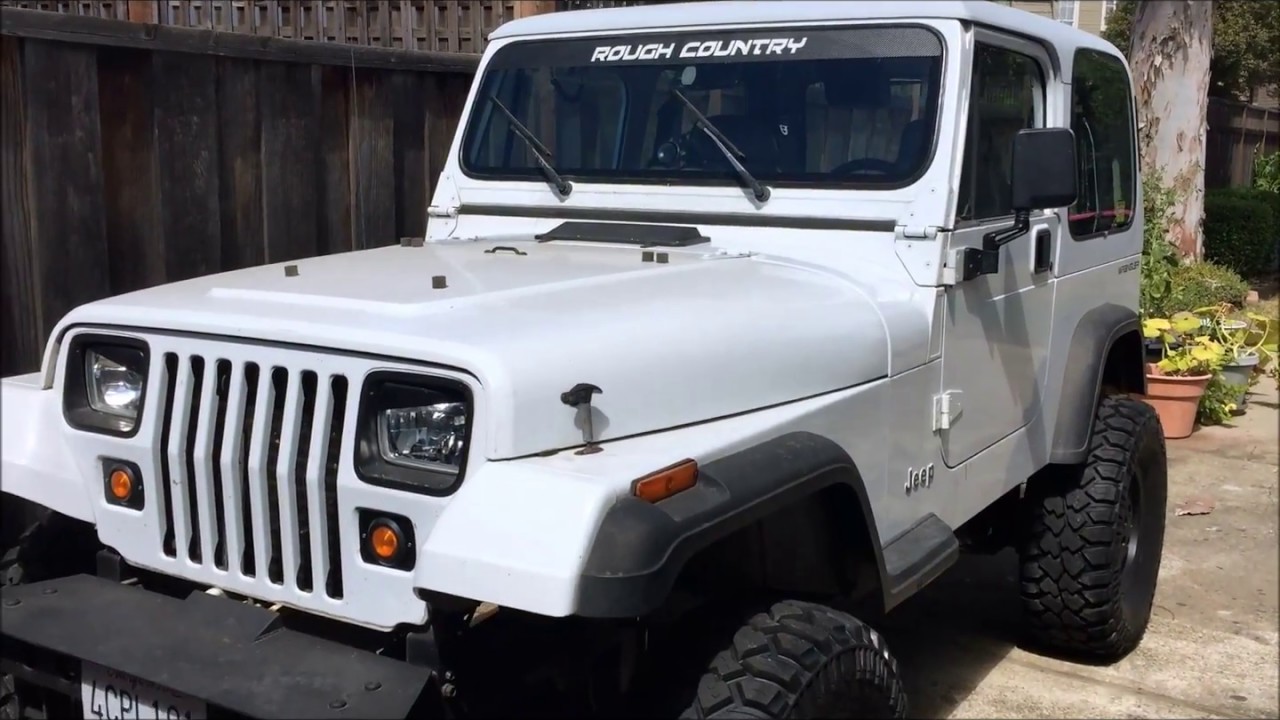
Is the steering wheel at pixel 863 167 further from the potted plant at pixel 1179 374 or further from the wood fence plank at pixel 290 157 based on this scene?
the potted plant at pixel 1179 374

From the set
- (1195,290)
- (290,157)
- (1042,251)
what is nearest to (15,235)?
(290,157)

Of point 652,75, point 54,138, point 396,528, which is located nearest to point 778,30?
point 652,75

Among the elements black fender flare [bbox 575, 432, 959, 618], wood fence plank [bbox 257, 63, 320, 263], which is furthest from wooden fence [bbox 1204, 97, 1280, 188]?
black fender flare [bbox 575, 432, 959, 618]

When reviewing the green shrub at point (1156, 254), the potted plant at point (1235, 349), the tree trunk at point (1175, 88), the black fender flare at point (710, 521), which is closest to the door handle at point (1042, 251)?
the black fender flare at point (710, 521)

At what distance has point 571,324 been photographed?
2.56m

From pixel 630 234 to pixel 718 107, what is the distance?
46 cm

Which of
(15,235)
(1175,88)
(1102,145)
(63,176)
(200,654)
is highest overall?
(1175,88)

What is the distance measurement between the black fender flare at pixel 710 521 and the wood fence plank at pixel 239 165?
285cm

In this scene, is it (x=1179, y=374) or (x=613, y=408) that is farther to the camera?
(x=1179, y=374)

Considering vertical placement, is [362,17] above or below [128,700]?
above

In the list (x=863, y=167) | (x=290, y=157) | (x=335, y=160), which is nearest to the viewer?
(x=863, y=167)

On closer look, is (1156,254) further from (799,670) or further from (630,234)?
(799,670)

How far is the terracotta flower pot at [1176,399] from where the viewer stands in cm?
775

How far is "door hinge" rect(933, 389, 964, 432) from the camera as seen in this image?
3357mm
